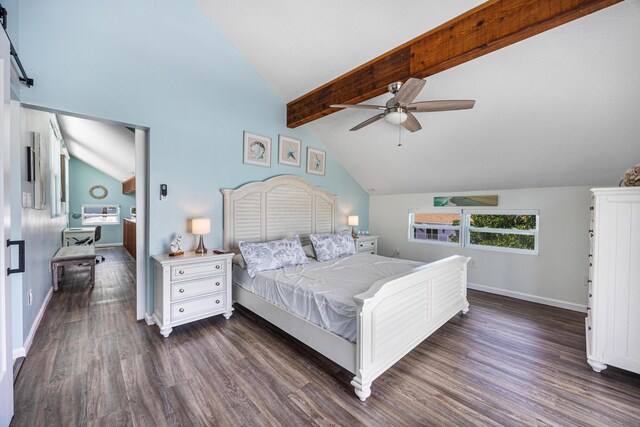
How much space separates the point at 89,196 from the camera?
27.7 ft

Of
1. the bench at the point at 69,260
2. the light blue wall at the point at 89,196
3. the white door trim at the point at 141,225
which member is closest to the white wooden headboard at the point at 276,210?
the white door trim at the point at 141,225

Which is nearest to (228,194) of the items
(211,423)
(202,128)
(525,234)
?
(202,128)

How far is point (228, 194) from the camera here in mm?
3537

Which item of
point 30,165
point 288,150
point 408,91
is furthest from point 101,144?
point 408,91

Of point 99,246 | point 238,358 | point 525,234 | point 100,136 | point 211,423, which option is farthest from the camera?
→ point 99,246

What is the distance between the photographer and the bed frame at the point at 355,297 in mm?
1884

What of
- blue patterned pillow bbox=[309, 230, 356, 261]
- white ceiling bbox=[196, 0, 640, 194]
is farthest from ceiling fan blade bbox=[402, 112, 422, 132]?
blue patterned pillow bbox=[309, 230, 356, 261]

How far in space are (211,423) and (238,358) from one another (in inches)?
27.7

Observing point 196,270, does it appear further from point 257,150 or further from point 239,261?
point 257,150

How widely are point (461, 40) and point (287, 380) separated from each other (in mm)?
3117

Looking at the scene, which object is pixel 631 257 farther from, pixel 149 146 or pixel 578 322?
pixel 149 146

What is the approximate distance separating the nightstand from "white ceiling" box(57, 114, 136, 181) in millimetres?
3990

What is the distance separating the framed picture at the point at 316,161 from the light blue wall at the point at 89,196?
7740 mm

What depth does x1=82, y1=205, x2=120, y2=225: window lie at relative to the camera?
838cm
